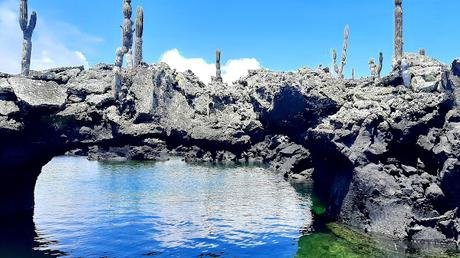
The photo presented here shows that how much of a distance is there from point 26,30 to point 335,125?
45278 mm

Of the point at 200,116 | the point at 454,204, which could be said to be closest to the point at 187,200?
the point at 200,116

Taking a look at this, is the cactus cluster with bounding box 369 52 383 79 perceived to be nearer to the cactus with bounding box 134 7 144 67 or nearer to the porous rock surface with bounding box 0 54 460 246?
the porous rock surface with bounding box 0 54 460 246

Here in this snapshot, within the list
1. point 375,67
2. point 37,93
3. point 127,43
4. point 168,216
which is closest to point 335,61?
→ point 375,67

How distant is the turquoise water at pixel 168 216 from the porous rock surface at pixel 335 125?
5.26 meters

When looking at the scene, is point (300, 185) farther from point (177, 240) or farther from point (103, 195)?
point (177, 240)

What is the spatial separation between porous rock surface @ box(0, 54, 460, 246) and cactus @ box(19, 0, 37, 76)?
2754 cm

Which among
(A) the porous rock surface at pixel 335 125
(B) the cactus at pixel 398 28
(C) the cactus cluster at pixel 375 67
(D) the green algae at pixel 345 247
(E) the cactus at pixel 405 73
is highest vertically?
(C) the cactus cluster at pixel 375 67

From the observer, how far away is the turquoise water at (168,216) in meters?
25.9

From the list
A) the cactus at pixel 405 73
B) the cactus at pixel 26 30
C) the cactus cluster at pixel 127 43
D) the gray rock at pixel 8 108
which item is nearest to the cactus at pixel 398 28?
the cactus at pixel 405 73

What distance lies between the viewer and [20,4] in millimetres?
54938

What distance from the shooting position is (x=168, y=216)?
3453 cm

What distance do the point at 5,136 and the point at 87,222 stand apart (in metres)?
8.76

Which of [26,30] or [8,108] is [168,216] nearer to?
[8,108]

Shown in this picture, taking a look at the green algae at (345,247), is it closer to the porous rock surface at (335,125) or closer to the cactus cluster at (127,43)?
the porous rock surface at (335,125)
